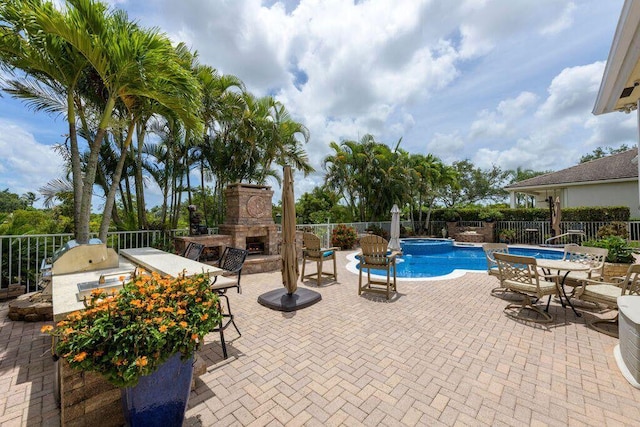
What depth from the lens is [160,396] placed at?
67.4 inches

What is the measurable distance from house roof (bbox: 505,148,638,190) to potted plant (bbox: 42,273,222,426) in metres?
20.5

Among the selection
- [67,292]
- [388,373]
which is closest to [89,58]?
[67,292]

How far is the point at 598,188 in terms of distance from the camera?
48.6 ft

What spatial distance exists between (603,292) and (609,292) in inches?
2.7

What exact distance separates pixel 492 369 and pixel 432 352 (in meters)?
0.61

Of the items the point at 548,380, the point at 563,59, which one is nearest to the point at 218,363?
the point at 548,380

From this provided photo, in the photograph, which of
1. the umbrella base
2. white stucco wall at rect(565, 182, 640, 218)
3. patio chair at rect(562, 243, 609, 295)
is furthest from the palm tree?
white stucco wall at rect(565, 182, 640, 218)

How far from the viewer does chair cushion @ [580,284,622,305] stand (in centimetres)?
364

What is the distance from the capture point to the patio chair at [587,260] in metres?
4.59

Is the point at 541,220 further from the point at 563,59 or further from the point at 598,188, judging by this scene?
the point at 563,59

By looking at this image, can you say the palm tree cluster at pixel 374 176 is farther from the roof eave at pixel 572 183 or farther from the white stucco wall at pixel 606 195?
the white stucco wall at pixel 606 195

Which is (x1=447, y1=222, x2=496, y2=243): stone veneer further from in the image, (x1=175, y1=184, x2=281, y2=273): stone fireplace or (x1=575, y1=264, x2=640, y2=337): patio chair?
(x1=175, y1=184, x2=281, y2=273): stone fireplace

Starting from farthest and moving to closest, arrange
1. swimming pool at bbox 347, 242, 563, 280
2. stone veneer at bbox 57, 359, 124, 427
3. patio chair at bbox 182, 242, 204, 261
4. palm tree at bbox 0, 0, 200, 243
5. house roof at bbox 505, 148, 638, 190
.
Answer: house roof at bbox 505, 148, 638, 190, swimming pool at bbox 347, 242, 563, 280, patio chair at bbox 182, 242, 204, 261, palm tree at bbox 0, 0, 200, 243, stone veneer at bbox 57, 359, 124, 427

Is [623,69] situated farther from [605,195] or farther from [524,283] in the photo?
[605,195]
